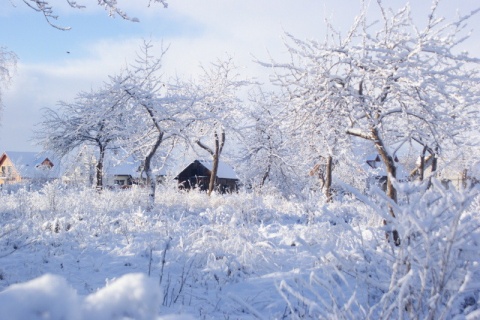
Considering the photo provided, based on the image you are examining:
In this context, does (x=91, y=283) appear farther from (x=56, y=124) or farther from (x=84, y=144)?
(x=56, y=124)

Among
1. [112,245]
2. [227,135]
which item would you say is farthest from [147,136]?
[112,245]

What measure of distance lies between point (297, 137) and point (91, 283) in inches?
183

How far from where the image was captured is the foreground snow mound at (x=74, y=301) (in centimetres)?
57

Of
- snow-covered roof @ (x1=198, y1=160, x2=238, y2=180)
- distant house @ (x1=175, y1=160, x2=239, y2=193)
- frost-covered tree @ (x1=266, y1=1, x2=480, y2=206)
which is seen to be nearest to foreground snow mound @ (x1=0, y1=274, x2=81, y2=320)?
frost-covered tree @ (x1=266, y1=1, x2=480, y2=206)

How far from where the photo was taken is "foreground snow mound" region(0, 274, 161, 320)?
0.57m

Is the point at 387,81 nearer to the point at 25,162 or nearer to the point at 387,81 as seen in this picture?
the point at 387,81

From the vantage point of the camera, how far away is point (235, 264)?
569cm

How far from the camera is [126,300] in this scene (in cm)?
67

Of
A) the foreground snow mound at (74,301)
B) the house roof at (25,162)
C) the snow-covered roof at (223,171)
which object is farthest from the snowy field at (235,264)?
the house roof at (25,162)

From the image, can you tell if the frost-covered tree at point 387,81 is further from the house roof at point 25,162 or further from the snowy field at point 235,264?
the house roof at point 25,162

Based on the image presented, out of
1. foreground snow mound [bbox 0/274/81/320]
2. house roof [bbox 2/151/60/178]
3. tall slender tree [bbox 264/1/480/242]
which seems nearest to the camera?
foreground snow mound [bbox 0/274/81/320]

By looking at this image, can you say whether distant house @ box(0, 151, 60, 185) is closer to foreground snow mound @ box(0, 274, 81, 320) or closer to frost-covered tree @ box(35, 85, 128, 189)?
frost-covered tree @ box(35, 85, 128, 189)

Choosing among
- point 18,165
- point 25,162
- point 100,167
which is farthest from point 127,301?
point 25,162

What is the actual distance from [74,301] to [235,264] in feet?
17.2
